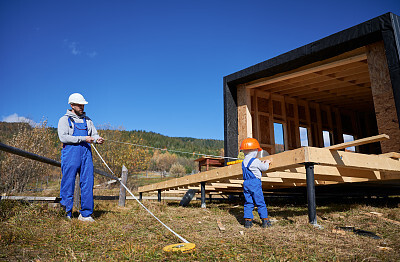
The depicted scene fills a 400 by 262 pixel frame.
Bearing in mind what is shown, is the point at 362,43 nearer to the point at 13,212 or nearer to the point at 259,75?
the point at 259,75

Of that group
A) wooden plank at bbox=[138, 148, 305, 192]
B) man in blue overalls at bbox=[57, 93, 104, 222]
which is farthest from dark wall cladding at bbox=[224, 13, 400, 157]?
man in blue overalls at bbox=[57, 93, 104, 222]

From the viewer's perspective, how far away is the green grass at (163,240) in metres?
2.24

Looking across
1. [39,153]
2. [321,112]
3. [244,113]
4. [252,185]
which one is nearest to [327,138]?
[321,112]

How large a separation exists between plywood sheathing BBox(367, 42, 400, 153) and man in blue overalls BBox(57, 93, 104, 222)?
19.9 ft

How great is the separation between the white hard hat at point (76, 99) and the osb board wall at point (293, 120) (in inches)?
248

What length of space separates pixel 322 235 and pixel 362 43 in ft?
17.4

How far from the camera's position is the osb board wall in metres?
9.87

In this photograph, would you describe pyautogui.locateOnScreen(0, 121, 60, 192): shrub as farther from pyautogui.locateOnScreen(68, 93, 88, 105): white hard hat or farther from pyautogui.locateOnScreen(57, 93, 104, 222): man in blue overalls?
pyautogui.locateOnScreen(68, 93, 88, 105): white hard hat

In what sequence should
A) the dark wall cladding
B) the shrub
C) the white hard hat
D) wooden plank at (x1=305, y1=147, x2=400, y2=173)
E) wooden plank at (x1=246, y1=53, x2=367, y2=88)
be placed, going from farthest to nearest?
the shrub < wooden plank at (x1=246, y1=53, x2=367, y2=88) < the dark wall cladding < the white hard hat < wooden plank at (x1=305, y1=147, x2=400, y2=173)

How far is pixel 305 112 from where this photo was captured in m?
12.2

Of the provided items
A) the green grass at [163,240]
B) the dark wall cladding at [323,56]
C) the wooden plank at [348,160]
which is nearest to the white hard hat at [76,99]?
the green grass at [163,240]

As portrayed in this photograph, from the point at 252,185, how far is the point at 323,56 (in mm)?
5109

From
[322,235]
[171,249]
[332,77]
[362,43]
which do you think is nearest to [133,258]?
[171,249]

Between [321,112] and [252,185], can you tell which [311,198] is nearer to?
[252,185]
